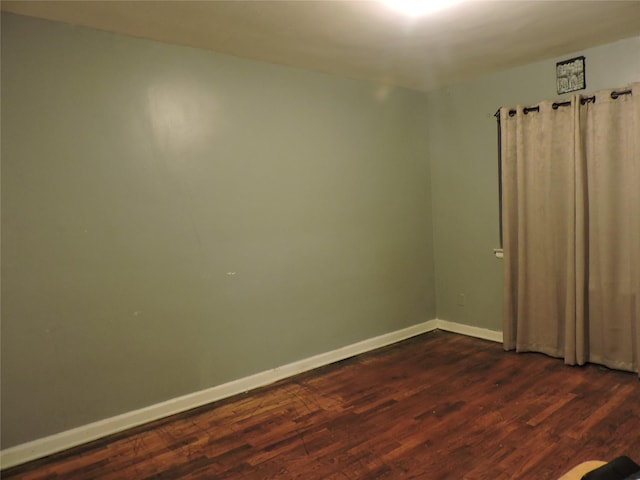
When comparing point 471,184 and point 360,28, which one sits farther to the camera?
point 471,184

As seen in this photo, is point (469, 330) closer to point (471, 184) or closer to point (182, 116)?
point (471, 184)

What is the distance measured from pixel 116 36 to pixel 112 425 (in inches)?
90.8

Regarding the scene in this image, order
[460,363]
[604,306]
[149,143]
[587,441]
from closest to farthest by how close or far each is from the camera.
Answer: [587,441] → [149,143] → [604,306] → [460,363]

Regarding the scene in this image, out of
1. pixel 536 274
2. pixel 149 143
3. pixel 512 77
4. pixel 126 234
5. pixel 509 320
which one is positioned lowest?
pixel 509 320

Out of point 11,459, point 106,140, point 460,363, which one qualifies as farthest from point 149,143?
point 460,363

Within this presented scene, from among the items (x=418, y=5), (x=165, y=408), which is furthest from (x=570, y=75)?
(x=165, y=408)

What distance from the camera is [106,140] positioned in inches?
103

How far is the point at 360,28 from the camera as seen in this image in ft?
8.91

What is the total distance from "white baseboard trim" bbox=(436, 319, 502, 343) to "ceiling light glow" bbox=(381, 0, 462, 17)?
280cm

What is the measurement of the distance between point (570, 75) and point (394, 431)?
290 cm

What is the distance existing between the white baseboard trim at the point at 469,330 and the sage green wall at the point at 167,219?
0.83m

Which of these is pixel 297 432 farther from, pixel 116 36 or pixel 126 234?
pixel 116 36

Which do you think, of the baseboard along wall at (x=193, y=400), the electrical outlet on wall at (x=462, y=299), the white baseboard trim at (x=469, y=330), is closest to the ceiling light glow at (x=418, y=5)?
the baseboard along wall at (x=193, y=400)

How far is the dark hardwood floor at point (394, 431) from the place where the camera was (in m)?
2.21
